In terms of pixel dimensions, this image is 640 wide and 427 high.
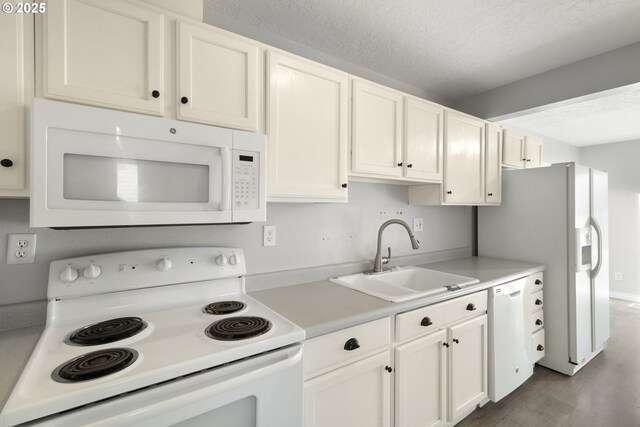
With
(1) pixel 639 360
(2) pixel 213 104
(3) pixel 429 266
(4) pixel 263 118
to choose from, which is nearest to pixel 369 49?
(4) pixel 263 118

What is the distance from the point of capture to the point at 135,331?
102cm

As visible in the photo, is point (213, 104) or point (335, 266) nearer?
point (213, 104)

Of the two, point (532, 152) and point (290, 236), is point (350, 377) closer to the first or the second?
point (290, 236)

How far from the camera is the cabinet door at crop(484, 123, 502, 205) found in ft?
8.11

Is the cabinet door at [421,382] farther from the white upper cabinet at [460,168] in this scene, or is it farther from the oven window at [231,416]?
the white upper cabinet at [460,168]

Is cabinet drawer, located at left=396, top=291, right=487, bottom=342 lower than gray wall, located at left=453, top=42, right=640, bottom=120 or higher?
lower

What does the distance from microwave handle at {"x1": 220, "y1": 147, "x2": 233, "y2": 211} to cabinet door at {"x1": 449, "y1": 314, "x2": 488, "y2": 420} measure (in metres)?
1.40

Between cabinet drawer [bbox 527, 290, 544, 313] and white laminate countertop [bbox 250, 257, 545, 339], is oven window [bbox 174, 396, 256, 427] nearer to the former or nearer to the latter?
white laminate countertop [bbox 250, 257, 545, 339]

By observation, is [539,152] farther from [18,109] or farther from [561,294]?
[18,109]

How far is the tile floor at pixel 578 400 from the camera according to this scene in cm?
188

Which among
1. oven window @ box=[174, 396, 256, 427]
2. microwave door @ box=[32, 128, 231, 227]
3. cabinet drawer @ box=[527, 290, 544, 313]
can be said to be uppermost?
microwave door @ box=[32, 128, 231, 227]

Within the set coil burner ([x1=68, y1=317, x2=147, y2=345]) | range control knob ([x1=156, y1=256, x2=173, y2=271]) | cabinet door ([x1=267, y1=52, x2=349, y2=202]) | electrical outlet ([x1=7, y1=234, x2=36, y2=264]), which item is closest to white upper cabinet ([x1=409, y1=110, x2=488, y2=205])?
cabinet door ([x1=267, y1=52, x2=349, y2=202])

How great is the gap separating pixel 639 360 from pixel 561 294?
4.02 ft

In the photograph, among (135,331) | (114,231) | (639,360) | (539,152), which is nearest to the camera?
(135,331)
